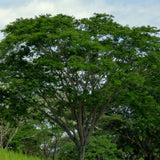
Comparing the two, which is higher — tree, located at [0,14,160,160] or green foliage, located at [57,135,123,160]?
tree, located at [0,14,160,160]

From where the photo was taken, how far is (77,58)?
1591 cm

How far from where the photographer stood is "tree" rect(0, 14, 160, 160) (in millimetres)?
15859

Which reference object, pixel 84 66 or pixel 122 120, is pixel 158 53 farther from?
pixel 122 120

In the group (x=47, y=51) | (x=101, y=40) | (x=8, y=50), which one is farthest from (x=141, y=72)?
(x=8, y=50)

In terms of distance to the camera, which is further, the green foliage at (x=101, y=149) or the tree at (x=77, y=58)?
the green foliage at (x=101, y=149)

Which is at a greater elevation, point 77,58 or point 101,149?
point 77,58

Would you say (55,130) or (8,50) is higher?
(8,50)

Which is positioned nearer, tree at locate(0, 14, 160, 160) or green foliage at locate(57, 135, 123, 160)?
tree at locate(0, 14, 160, 160)

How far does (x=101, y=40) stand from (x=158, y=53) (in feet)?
13.1

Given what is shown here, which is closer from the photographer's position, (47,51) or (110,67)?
(110,67)

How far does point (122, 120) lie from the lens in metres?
27.6

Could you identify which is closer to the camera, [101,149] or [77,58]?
[77,58]

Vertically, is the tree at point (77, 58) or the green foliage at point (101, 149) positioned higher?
the tree at point (77, 58)

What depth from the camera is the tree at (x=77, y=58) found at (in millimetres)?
15859
